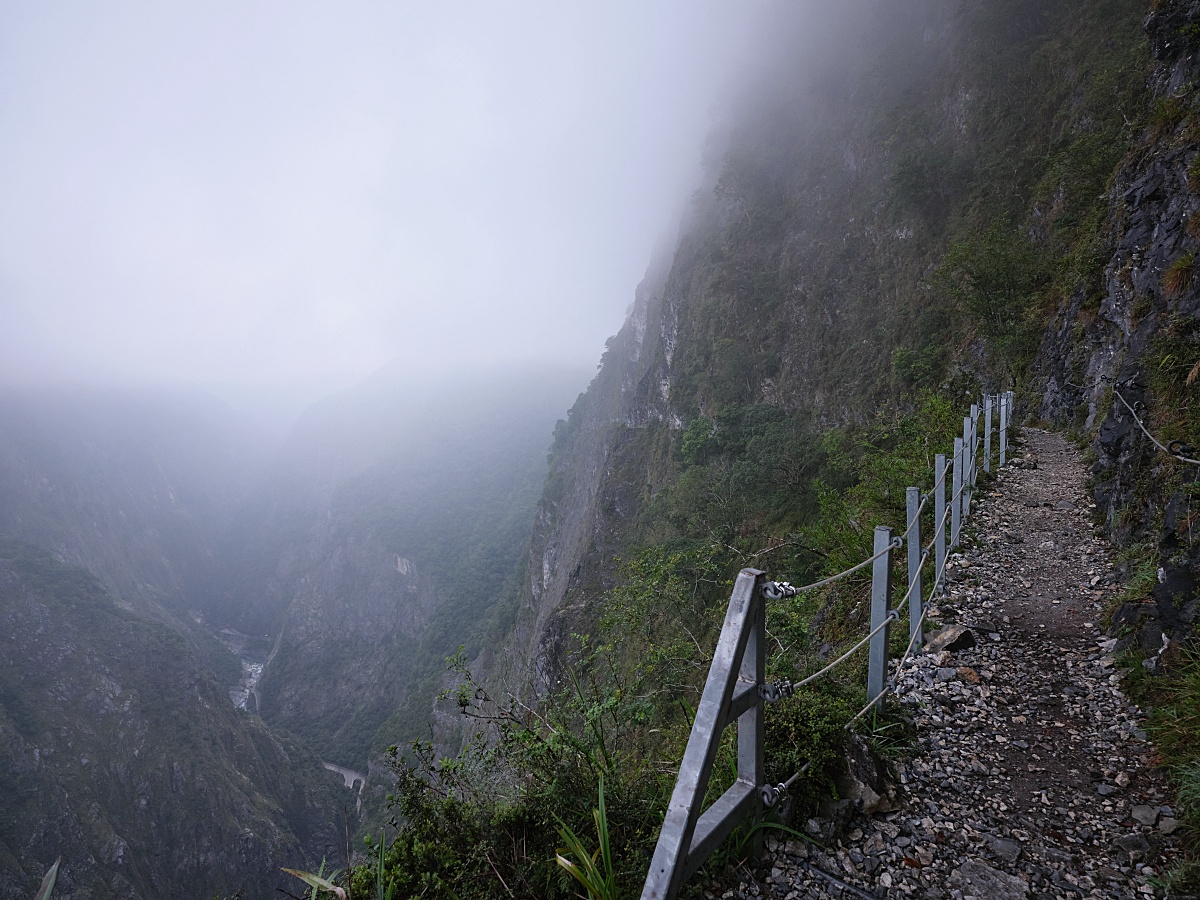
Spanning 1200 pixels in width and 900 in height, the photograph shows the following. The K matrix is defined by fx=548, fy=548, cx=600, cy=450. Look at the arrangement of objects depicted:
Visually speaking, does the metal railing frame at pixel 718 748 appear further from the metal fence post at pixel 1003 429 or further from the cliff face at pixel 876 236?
the cliff face at pixel 876 236

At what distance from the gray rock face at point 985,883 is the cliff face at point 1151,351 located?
84.2 inches

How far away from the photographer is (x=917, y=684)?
3857 millimetres

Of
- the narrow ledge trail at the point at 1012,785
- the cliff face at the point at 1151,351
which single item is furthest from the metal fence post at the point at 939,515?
the cliff face at the point at 1151,351

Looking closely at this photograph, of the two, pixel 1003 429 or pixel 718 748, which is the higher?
pixel 1003 429

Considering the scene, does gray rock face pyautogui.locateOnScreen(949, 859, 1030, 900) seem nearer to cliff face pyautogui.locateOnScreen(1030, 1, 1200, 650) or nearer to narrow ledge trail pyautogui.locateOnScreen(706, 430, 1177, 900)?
narrow ledge trail pyautogui.locateOnScreen(706, 430, 1177, 900)

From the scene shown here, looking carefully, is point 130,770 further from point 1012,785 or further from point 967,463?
point 1012,785

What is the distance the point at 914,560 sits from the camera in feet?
13.5

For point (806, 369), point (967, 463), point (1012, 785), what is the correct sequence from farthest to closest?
1. point (806, 369)
2. point (967, 463)
3. point (1012, 785)

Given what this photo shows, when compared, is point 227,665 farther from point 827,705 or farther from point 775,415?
point 827,705

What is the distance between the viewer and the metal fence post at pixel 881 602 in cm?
324

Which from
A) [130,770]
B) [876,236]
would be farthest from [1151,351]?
[130,770]

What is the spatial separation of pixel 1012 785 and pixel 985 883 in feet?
2.66

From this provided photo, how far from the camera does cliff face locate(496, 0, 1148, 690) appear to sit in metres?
20.1

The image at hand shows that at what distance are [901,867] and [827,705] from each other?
71cm
